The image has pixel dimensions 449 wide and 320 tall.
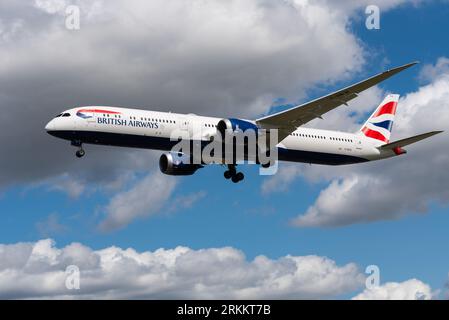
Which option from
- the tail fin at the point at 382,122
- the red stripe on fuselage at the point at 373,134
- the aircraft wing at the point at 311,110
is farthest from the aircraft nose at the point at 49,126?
the red stripe on fuselage at the point at 373,134

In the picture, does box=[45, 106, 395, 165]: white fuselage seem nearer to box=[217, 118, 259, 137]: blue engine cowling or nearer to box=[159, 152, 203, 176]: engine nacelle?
box=[217, 118, 259, 137]: blue engine cowling

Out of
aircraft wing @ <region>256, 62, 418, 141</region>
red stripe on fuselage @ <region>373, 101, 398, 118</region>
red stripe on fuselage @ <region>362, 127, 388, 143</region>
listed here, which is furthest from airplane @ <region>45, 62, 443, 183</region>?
red stripe on fuselage @ <region>373, 101, 398, 118</region>

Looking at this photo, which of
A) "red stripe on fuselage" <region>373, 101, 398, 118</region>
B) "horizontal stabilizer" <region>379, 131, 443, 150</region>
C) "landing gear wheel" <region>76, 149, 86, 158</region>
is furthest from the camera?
"red stripe on fuselage" <region>373, 101, 398, 118</region>

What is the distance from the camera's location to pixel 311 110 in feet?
168

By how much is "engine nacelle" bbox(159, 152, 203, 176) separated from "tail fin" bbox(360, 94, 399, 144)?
688 inches

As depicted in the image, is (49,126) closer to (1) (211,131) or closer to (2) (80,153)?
(2) (80,153)

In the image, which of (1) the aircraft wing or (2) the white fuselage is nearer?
(1) the aircraft wing

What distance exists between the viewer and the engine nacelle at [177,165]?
57.3 m

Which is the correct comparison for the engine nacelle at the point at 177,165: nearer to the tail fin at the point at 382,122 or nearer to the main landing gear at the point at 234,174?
the main landing gear at the point at 234,174

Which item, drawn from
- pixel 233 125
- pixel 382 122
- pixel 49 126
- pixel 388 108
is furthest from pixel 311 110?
pixel 388 108

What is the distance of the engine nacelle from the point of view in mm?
57281

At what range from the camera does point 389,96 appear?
7044 cm

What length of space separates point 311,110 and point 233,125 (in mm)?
5958
